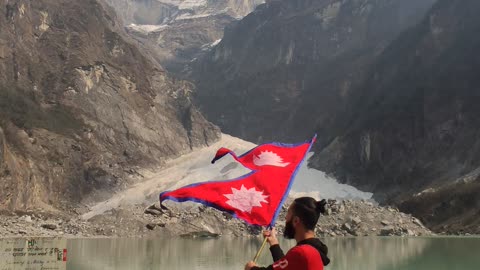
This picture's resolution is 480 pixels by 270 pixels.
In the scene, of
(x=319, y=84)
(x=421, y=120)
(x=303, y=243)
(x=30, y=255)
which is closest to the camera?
(x=303, y=243)

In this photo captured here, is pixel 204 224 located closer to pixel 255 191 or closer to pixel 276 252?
pixel 255 191

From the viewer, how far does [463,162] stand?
10256 cm

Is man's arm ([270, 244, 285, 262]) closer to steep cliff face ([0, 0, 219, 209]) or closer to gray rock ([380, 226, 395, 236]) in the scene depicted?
gray rock ([380, 226, 395, 236])

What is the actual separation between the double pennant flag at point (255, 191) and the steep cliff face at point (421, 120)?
8512cm

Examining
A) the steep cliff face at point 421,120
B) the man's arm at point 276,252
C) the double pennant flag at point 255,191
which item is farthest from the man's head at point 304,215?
the steep cliff face at point 421,120

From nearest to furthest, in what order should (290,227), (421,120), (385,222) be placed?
(290,227)
(385,222)
(421,120)

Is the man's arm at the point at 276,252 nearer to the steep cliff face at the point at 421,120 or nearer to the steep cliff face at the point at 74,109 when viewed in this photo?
the steep cliff face at the point at 421,120

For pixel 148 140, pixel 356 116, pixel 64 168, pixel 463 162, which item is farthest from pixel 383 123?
pixel 64 168

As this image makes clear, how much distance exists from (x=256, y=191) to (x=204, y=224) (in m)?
72.1

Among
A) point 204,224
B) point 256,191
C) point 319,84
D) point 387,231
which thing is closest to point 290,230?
point 256,191

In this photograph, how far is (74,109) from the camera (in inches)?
4894

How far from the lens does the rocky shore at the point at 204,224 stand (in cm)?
7781

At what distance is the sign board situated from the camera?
15695mm

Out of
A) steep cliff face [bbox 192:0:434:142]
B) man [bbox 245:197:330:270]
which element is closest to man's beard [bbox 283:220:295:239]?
man [bbox 245:197:330:270]
